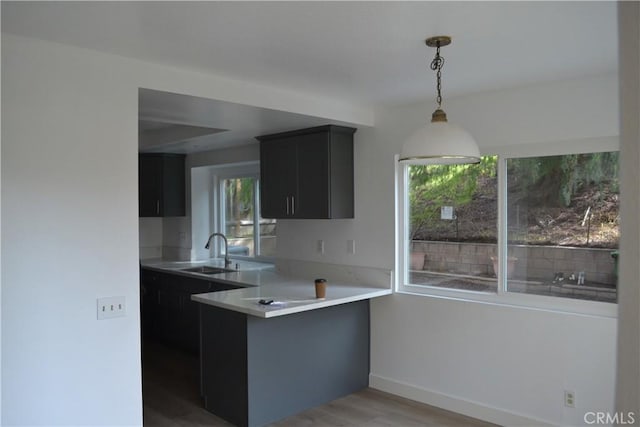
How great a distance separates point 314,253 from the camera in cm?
477

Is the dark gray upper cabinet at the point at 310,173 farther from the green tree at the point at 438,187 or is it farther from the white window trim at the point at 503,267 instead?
the green tree at the point at 438,187

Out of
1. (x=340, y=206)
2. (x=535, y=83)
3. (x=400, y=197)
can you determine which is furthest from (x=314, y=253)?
(x=535, y=83)

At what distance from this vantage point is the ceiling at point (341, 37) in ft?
6.76

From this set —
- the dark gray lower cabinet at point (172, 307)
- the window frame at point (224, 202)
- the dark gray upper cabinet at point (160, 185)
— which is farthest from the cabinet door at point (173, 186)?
the dark gray lower cabinet at point (172, 307)

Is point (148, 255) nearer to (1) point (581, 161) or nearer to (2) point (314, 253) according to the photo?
(2) point (314, 253)

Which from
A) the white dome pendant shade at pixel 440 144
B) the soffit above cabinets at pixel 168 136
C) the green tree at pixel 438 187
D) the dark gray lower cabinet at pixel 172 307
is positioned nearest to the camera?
the white dome pendant shade at pixel 440 144

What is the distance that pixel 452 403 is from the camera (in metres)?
3.77

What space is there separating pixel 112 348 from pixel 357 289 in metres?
2.01

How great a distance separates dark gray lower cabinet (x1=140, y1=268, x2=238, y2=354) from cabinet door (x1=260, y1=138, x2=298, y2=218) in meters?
0.83

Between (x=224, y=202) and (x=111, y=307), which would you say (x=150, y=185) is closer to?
(x=224, y=202)

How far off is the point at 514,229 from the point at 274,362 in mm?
1940

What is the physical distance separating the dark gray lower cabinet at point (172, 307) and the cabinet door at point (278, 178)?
0.83 m

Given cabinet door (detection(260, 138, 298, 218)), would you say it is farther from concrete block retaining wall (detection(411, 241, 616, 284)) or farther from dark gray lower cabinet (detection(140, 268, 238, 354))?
concrete block retaining wall (detection(411, 241, 616, 284))

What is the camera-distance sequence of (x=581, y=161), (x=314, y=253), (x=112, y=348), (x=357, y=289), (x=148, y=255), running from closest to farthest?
(x=112, y=348), (x=581, y=161), (x=357, y=289), (x=314, y=253), (x=148, y=255)
